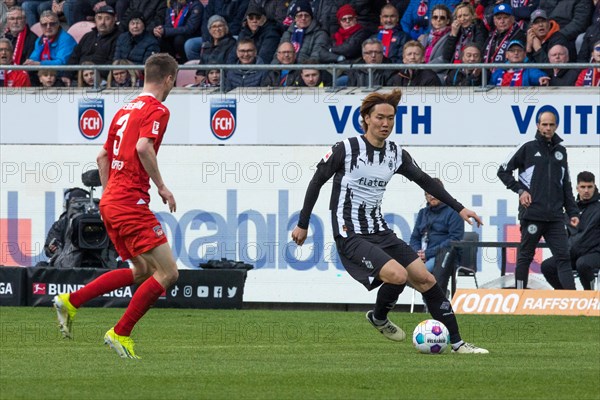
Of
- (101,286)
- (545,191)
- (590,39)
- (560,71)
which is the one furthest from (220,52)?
(101,286)

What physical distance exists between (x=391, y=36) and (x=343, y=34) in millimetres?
844

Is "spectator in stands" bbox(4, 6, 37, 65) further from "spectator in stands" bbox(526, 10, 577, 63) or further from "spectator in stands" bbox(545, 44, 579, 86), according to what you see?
"spectator in stands" bbox(545, 44, 579, 86)

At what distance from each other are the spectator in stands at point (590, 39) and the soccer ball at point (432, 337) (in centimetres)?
862

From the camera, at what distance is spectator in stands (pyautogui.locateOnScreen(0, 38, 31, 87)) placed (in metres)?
20.4

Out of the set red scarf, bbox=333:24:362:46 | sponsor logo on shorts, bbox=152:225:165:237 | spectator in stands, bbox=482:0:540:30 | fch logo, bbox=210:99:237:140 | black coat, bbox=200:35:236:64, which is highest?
spectator in stands, bbox=482:0:540:30

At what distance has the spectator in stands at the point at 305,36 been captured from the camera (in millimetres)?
19672

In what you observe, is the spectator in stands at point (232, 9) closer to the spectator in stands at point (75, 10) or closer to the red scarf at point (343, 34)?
the red scarf at point (343, 34)

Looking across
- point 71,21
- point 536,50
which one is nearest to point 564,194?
point 536,50

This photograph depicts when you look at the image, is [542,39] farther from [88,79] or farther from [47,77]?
[47,77]

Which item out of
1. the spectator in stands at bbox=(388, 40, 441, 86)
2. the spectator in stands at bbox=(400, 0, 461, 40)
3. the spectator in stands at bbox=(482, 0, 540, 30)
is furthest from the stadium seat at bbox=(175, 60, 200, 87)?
the spectator in stands at bbox=(482, 0, 540, 30)

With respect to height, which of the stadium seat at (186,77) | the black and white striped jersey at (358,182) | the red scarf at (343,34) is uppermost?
the red scarf at (343,34)

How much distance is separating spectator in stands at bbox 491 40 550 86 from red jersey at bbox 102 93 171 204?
363 inches

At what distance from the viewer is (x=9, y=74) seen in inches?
808

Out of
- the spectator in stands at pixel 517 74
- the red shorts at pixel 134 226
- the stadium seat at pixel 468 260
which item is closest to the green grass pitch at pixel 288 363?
the red shorts at pixel 134 226
